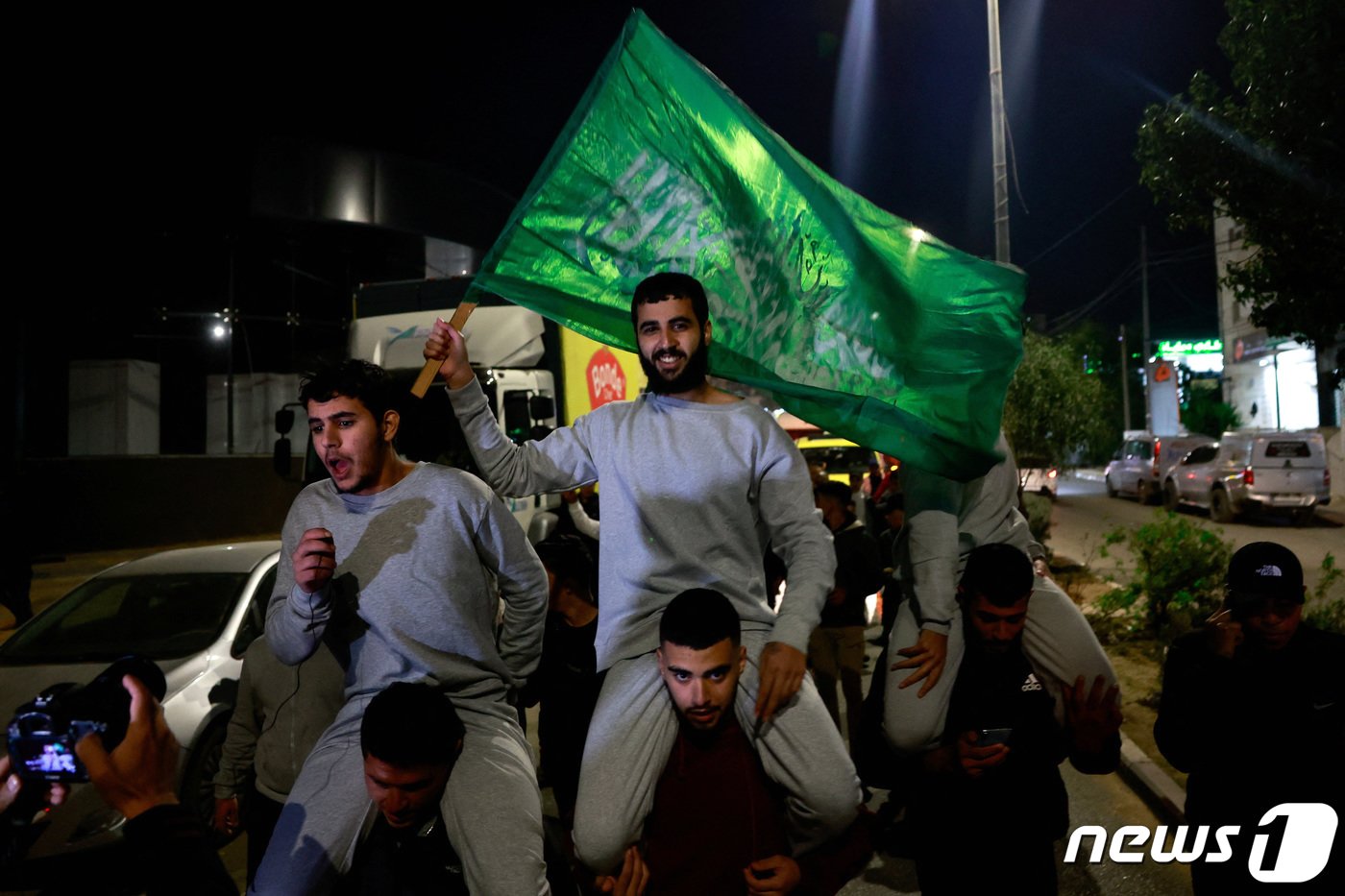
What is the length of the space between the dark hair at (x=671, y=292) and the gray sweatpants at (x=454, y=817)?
1.34m

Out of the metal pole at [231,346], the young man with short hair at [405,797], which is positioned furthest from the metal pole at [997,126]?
the metal pole at [231,346]

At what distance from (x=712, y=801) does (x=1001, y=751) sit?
109cm

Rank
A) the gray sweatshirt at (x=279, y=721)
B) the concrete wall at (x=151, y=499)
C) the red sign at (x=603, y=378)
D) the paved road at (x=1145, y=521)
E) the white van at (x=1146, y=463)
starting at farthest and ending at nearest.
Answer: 1. the white van at (x=1146, y=463)
2. the concrete wall at (x=151, y=499)
3. the paved road at (x=1145, y=521)
4. the red sign at (x=603, y=378)
5. the gray sweatshirt at (x=279, y=721)

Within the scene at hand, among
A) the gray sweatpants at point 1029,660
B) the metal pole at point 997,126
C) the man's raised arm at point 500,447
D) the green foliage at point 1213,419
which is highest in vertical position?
the metal pole at point 997,126

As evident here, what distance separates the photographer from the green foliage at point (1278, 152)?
7.07m

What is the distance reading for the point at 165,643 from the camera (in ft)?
20.4

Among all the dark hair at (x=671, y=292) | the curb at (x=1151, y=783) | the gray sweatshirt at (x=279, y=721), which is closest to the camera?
the dark hair at (x=671, y=292)

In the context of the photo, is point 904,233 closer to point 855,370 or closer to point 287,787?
point 855,370

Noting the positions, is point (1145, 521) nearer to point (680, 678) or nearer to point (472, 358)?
point (472, 358)

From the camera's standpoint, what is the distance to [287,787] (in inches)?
140

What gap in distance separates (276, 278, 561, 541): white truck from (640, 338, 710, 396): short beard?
6.87 m

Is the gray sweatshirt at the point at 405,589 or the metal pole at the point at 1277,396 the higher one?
the metal pole at the point at 1277,396

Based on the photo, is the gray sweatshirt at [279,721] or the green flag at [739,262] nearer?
the green flag at [739,262]

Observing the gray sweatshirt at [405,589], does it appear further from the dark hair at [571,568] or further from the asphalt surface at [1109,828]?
the asphalt surface at [1109,828]
